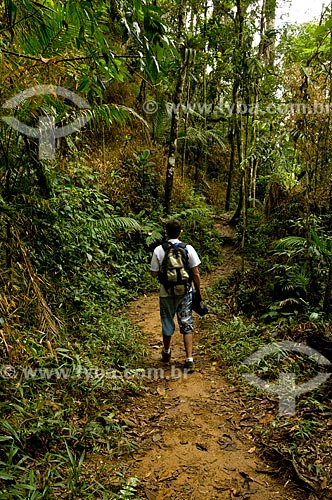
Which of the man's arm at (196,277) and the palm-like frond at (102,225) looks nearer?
the man's arm at (196,277)

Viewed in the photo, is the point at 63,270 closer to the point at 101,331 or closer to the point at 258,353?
the point at 101,331

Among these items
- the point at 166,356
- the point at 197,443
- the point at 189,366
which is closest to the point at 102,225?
the point at 166,356

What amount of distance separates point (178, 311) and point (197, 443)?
1724 mm

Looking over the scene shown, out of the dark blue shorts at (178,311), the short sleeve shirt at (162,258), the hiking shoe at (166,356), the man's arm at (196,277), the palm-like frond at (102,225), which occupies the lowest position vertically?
the hiking shoe at (166,356)

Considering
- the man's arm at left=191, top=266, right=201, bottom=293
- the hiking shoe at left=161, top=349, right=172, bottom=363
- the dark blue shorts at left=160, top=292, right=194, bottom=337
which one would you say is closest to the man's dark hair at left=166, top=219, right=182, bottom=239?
the man's arm at left=191, top=266, right=201, bottom=293

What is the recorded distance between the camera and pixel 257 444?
3.50 meters

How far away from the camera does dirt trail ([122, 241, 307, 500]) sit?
2957mm

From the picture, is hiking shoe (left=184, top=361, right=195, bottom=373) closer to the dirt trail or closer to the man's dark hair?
the dirt trail

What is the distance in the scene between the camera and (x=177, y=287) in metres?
4.73

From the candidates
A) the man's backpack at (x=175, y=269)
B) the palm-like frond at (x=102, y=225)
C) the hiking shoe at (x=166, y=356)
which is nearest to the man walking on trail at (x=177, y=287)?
the man's backpack at (x=175, y=269)

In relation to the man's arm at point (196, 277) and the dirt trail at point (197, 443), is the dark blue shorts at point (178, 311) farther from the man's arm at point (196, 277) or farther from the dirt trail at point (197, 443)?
the dirt trail at point (197, 443)

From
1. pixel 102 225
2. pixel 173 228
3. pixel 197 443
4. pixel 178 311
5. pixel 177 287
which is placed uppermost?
pixel 173 228

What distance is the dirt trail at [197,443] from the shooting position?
9.70 ft

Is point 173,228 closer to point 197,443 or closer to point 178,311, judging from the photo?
point 178,311
